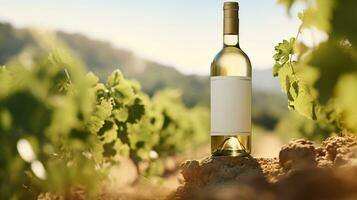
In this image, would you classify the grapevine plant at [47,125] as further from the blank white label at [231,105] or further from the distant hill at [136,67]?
the distant hill at [136,67]

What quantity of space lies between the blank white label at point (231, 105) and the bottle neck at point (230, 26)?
0.29 metres

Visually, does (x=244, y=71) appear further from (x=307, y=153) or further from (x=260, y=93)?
(x=260, y=93)

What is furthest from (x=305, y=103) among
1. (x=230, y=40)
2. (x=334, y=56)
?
(x=334, y=56)

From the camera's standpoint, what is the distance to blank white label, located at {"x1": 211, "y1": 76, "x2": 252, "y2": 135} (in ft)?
13.4

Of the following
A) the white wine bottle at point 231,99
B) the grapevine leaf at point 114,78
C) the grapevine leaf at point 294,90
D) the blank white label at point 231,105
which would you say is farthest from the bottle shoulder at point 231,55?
the grapevine leaf at point 114,78

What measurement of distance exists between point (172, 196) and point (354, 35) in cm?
154

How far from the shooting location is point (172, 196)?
3.97 meters

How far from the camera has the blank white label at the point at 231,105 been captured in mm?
4086

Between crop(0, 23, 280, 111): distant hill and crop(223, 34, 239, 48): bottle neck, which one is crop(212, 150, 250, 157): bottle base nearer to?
crop(223, 34, 239, 48): bottle neck

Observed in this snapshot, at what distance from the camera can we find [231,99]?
4.10m

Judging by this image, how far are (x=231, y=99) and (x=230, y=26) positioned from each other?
1.59ft

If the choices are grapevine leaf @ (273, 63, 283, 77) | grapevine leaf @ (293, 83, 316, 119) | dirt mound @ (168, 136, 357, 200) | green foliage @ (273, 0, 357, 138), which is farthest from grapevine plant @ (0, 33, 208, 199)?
green foliage @ (273, 0, 357, 138)

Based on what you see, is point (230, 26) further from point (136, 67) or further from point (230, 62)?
point (136, 67)

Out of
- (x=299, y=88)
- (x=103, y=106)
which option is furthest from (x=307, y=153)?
(x=103, y=106)
